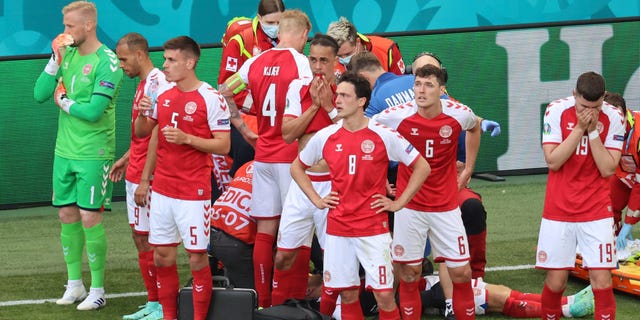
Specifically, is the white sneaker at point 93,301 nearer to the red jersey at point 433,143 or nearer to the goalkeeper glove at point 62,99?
the goalkeeper glove at point 62,99

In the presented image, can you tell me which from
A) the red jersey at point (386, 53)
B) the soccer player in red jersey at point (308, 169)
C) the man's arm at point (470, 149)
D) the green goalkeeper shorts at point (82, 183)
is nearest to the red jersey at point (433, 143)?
the man's arm at point (470, 149)

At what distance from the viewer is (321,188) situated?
354 inches

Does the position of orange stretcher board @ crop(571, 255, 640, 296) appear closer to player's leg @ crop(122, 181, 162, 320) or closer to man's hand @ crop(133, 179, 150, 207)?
player's leg @ crop(122, 181, 162, 320)

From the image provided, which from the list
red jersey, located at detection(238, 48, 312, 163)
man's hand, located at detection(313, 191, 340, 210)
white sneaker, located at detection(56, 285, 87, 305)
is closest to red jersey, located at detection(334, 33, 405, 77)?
red jersey, located at detection(238, 48, 312, 163)

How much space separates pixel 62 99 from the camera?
32.5 feet

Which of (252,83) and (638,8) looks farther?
(638,8)

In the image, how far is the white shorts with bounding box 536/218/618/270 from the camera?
8320mm

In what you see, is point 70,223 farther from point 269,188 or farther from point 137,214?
point 269,188

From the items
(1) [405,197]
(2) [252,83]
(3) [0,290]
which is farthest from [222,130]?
(3) [0,290]

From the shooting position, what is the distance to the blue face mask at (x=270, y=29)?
11.1 m

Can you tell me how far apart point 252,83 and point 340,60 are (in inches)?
62.8

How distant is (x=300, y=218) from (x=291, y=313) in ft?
2.45

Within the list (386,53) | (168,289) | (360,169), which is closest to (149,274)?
(168,289)

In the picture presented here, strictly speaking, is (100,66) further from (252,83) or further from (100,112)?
(252,83)
